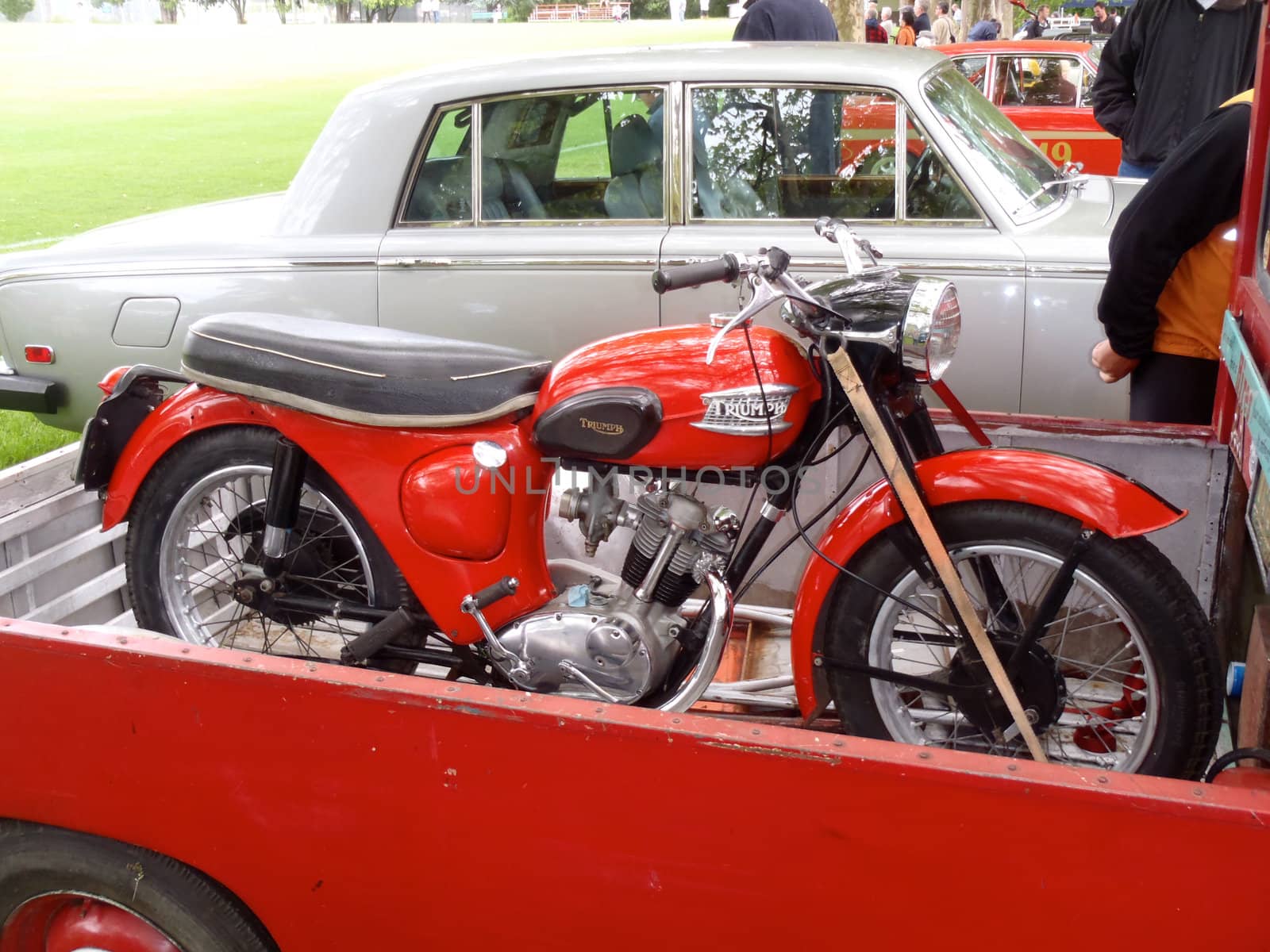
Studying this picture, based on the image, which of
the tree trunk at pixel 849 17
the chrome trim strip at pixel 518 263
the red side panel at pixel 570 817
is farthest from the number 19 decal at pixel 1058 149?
the red side panel at pixel 570 817

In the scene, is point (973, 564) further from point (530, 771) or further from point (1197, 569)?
point (530, 771)

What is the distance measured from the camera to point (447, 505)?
240 centimetres

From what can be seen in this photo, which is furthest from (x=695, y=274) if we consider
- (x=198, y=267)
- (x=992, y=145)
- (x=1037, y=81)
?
(x=1037, y=81)

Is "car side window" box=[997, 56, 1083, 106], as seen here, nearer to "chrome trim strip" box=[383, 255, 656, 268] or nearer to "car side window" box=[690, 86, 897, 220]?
"car side window" box=[690, 86, 897, 220]

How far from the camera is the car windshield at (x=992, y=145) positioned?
12.8 feet

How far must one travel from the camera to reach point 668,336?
2.27 metres

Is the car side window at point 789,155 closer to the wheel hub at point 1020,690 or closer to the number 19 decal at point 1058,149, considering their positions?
the wheel hub at point 1020,690

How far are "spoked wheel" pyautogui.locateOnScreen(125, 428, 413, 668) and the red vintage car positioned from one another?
773cm

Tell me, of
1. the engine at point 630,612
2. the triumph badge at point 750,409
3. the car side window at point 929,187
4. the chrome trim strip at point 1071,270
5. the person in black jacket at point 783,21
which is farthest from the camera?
the person in black jacket at point 783,21

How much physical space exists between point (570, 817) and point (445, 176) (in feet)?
10.2

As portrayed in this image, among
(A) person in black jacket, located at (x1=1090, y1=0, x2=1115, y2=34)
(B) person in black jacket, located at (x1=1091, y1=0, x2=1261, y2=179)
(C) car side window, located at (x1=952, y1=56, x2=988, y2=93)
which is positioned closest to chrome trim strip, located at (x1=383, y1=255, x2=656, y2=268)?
(B) person in black jacket, located at (x1=1091, y1=0, x2=1261, y2=179)

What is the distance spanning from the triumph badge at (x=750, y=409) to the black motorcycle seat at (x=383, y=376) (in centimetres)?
44

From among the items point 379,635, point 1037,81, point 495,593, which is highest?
point 1037,81

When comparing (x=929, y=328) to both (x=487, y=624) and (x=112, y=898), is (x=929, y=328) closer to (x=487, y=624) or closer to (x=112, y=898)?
(x=487, y=624)
